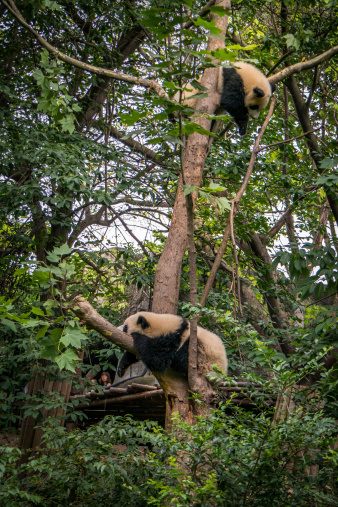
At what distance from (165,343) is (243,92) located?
2896 millimetres

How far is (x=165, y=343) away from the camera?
3703 mm

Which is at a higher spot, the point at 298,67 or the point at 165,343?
the point at 298,67

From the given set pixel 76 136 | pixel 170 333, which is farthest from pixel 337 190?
pixel 76 136

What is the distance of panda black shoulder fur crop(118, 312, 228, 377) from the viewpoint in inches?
138

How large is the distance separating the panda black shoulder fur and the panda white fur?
7.52 ft

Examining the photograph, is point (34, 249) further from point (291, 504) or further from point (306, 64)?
point (291, 504)

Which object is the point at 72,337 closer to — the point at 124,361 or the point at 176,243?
the point at 176,243

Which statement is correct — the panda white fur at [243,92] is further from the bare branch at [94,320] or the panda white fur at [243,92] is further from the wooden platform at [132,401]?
the wooden platform at [132,401]

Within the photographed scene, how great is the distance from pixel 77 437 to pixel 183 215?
1.99m

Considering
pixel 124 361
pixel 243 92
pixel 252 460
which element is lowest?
pixel 252 460

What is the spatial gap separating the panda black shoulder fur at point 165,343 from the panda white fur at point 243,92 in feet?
7.52

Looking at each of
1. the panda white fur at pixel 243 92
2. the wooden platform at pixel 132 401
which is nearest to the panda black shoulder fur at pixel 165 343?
the wooden platform at pixel 132 401

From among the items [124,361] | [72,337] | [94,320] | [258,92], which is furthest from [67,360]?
[258,92]

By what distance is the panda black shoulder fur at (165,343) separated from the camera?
3.50m
